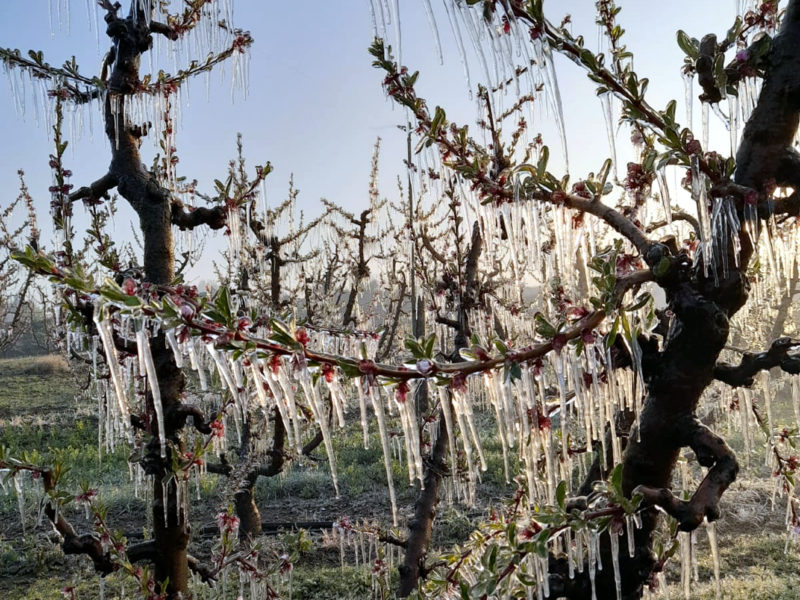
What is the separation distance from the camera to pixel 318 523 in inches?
321

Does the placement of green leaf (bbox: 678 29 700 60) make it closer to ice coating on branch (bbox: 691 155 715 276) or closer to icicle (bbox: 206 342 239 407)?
ice coating on branch (bbox: 691 155 715 276)

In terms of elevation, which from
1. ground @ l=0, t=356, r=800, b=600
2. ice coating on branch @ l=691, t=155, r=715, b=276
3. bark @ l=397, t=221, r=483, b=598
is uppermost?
ice coating on branch @ l=691, t=155, r=715, b=276

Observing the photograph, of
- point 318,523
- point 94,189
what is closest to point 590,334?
point 94,189

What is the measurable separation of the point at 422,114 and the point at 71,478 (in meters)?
10.4

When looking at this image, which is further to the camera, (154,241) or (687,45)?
(154,241)

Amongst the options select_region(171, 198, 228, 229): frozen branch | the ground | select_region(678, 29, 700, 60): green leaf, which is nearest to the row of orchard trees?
select_region(678, 29, 700, 60): green leaf

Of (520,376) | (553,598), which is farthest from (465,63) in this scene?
(553,598)

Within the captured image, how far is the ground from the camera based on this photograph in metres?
5.77

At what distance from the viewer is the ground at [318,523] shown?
18.9 feet

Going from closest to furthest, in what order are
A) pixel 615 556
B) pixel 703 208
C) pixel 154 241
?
pixel 703 208, pixel 615 556, pixel 154 241

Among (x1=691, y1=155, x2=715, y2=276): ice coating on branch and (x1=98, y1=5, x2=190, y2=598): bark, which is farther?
(x1=98, y1=5, x2=190, y2=598): bark

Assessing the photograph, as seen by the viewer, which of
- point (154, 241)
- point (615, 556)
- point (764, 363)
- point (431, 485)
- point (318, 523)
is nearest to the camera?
point (615, 556)

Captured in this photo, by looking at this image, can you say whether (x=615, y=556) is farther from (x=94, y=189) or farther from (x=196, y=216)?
(x=94, y=189)

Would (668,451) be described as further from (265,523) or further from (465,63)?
(265,523)
